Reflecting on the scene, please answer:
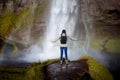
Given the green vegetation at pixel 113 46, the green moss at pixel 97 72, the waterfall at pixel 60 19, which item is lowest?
the green moss at pixel 97 72

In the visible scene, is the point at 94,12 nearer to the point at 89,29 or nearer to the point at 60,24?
the point at 89,29

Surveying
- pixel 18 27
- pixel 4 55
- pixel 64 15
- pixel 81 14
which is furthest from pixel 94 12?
pixel 4 55

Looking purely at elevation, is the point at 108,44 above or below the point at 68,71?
above

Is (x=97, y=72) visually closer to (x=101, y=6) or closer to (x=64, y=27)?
(x=64, y=27)

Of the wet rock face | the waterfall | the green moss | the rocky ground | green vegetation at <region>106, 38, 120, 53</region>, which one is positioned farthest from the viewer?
the waterfall

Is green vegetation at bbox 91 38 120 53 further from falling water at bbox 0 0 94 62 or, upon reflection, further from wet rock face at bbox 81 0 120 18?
wet rock face at bbox 81 0 120 18

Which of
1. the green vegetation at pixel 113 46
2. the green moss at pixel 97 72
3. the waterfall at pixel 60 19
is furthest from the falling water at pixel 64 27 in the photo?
the green moss at pixel 97 72

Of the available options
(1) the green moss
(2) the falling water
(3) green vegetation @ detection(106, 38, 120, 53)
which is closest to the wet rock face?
(2) the falling water

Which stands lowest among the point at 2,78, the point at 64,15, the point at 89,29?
the point at 2,78

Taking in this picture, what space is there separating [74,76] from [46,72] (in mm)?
1817

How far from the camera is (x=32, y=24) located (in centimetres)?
3108

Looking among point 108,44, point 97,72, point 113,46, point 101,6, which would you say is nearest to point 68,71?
point 97,72

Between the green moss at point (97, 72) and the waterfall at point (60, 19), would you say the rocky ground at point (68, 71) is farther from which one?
the waterfall at point (60, 19)

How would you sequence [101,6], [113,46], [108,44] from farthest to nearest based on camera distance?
[101,6], [108,44], [113,46]
